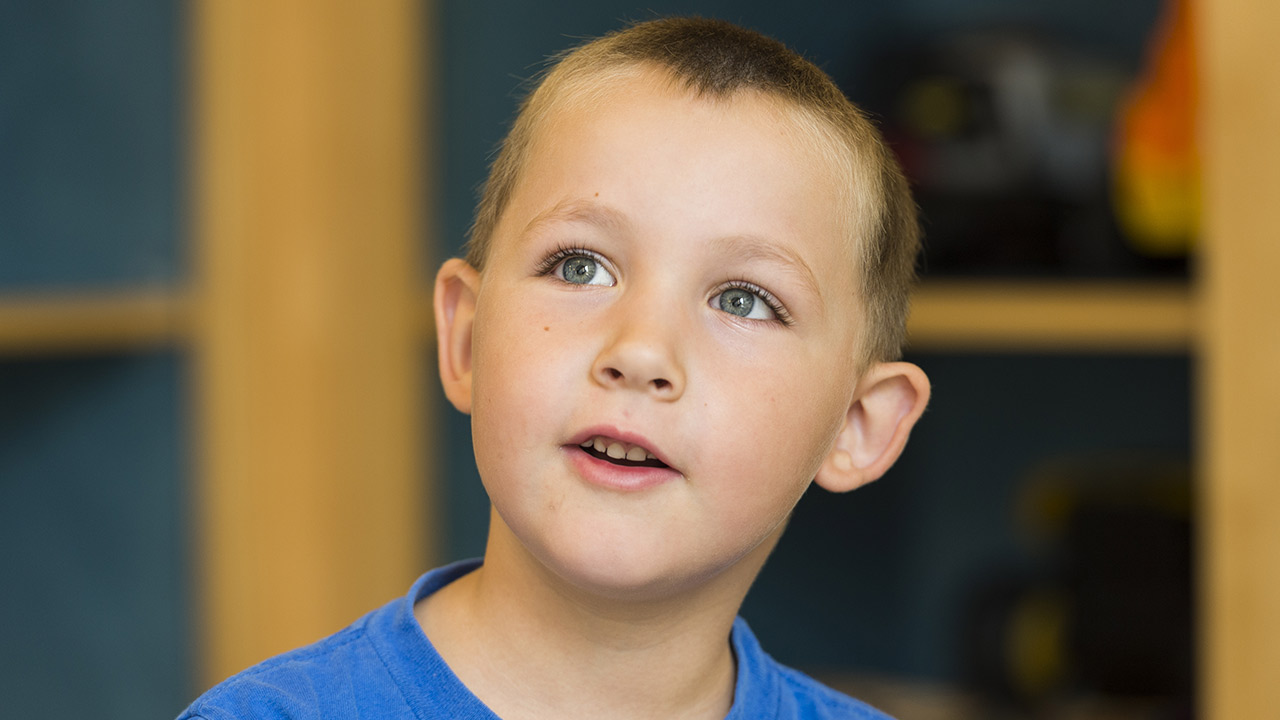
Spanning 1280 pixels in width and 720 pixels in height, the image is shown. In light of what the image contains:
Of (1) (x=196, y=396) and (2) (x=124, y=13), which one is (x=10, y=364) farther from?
(2) (x=124, y=13)

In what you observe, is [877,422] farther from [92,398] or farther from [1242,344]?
[92,398]

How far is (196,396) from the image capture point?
1.34m

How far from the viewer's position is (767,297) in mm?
431

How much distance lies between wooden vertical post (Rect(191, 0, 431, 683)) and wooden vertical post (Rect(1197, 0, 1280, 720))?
0.69 m

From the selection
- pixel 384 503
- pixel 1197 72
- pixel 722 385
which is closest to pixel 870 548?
pixel 384 503

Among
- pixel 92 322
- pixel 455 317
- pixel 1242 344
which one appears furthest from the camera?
pixel 92 322

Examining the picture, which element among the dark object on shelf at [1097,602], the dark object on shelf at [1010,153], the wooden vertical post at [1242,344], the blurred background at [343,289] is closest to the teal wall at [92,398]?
the blurred background at [343,289]

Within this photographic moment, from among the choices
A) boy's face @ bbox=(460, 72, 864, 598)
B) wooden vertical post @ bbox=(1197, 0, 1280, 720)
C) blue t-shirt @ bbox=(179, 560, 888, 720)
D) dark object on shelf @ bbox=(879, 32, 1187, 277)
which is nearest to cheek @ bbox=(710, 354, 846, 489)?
boy's face @ bbox=(460, 72, 864, 598)

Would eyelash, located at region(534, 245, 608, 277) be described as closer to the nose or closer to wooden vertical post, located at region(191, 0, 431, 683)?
the nose

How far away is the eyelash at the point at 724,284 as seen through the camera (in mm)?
426

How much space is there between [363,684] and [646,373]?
14 centimetres

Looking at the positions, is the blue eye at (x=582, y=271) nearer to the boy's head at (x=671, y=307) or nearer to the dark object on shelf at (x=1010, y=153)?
the boy's head at (x=671, y=307)

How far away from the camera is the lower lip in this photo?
403 mm

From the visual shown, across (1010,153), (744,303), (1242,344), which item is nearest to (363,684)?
(744,303)
